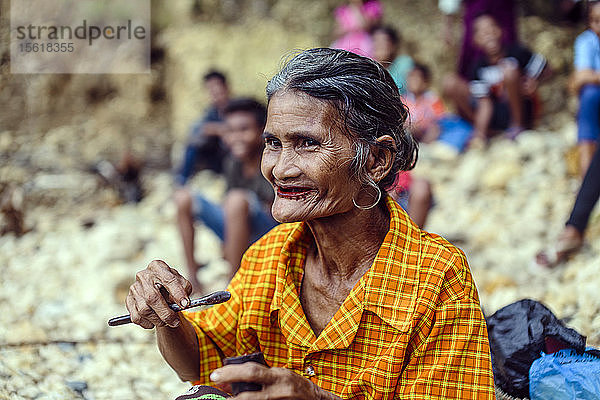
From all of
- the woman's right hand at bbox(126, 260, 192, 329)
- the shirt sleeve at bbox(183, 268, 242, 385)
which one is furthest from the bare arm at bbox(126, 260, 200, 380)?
the shirt sleeve at bbox(183, 268, 242, 385)

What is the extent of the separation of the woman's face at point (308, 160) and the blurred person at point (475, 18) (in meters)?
4.95

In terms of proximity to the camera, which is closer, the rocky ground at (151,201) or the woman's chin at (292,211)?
the woman's chin at (292,211)

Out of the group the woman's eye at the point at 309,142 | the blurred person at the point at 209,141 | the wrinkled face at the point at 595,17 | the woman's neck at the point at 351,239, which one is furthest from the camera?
the blurred person at the point at 209,141

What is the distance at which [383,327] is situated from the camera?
165 centimetres

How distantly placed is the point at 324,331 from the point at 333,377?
0.45 feet

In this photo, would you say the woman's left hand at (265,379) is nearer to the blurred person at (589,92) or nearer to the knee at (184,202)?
the knee at (184,202)

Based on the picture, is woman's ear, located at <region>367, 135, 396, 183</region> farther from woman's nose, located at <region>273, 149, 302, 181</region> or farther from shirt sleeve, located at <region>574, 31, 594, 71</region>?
shirt sleeve, located at <region>574, 31, 594, 71</region>

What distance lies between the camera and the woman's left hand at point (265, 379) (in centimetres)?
137

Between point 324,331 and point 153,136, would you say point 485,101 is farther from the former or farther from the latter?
point 324,331

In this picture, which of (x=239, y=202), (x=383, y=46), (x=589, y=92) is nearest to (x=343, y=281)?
(x=239, y=202)

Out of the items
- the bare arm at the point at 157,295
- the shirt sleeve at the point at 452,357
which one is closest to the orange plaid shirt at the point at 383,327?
→ the shirt sleeve at the point at 452,357

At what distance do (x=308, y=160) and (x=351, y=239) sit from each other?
0.27m

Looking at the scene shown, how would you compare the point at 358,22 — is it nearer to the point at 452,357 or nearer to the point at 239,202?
the point at 239,202

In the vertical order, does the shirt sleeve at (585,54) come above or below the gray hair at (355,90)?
above
